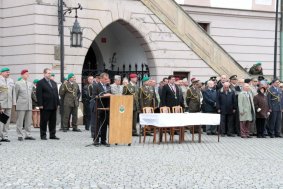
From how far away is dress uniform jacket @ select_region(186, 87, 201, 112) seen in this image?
23.5 meters

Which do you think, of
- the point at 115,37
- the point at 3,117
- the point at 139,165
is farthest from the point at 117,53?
the point at 139,165

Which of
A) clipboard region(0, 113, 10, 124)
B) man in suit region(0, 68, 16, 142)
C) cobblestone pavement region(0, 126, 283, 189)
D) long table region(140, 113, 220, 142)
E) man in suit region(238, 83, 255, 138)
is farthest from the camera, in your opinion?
man in suit region(238, 83, 255, 138)

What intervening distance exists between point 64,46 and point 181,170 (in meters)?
14.7

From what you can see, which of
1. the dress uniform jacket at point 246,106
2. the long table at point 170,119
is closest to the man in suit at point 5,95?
the long table at point 170,119

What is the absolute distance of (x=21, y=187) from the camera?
33.7 ft

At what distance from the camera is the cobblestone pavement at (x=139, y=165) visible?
10.9 m

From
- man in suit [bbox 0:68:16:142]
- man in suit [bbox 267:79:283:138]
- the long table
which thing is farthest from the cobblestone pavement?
man in suit [bbox 267:79:283:138]

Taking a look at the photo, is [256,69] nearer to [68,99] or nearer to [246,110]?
[246,110]

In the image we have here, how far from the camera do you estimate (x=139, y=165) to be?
1309cm

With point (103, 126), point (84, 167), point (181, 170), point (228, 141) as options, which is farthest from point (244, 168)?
point (228, 141)

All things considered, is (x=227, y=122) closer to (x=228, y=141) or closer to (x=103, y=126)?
(x=228, y=141)

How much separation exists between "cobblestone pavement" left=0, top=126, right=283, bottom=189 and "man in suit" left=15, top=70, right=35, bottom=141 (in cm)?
64

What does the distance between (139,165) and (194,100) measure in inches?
420

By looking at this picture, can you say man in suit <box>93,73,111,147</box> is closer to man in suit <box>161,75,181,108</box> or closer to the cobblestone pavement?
the cobblestone pavement
